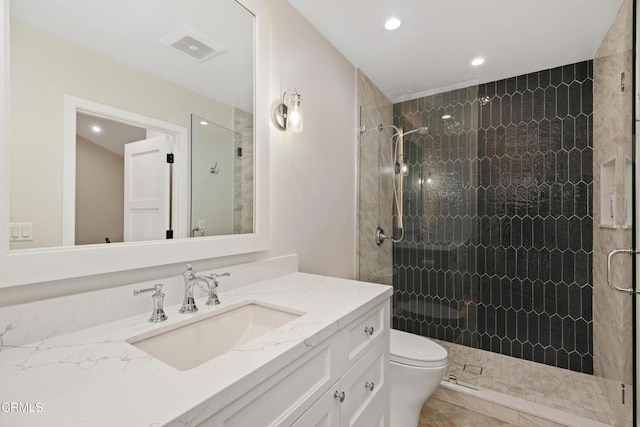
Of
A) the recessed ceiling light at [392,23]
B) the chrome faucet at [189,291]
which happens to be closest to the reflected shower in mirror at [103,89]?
the chrome faucet at [189,291]

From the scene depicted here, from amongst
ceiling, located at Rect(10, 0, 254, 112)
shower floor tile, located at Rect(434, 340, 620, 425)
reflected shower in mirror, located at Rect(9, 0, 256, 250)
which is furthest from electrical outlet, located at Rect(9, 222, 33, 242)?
shower floor tile, located at Rect(434, 340, 620, 425)

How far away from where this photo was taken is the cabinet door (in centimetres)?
81

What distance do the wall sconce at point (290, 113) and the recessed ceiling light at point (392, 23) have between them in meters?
0.76

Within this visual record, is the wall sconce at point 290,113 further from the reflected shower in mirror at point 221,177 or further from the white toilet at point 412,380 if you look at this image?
the white toilet at point 412,380

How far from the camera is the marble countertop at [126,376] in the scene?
498mm

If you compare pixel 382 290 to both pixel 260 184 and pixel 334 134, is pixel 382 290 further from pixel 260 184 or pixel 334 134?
pixel 334 134

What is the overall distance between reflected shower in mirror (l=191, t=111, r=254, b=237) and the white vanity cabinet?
66 cm

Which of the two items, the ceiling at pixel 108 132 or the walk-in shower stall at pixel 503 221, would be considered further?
the walk-in shower stall at pixel 503 221

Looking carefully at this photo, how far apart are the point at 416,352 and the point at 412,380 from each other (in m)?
0.15

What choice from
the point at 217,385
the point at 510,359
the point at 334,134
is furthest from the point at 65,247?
the point at 510,359

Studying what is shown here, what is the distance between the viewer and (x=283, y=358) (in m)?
0.72

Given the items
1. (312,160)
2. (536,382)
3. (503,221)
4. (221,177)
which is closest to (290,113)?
(312,160)

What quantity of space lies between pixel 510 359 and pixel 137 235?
9.13ft

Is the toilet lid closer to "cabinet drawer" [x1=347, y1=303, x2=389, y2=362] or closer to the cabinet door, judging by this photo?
"cabinet drawer" [x1=347, y1=303, x2=389, y2=362]
